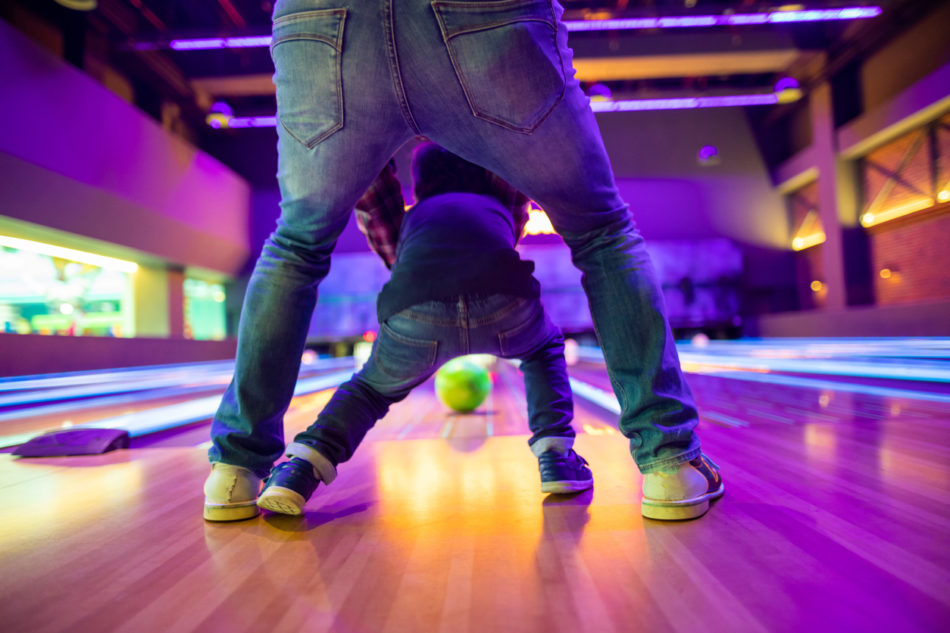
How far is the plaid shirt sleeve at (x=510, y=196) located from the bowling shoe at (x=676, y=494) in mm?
552

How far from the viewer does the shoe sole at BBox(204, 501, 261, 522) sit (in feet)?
3.03

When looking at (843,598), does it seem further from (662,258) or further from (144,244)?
(662,258)

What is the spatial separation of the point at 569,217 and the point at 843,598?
1.89 ft

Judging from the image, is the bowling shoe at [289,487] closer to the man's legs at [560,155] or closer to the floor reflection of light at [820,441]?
the man's legs at [560,155]

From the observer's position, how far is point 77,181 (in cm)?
618

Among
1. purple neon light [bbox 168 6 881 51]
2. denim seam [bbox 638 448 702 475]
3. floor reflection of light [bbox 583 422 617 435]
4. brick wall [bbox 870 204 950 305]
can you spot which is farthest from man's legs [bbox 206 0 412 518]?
brick wall [bbox 870 204 950 305]

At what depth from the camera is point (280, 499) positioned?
0.89 meters

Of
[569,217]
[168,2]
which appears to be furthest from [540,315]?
[168,2]

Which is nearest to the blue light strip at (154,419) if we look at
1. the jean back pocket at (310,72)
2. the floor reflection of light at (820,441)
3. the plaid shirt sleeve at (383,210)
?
the plaid shirt sleeve at (383,210)

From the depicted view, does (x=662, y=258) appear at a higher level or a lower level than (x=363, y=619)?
higher

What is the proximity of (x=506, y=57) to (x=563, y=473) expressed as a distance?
694 mm

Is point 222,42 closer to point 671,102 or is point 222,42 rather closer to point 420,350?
point 671,102

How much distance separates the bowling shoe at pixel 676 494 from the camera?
83cm

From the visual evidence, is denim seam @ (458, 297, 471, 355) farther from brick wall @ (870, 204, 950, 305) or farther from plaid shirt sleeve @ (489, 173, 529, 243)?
brick wall @ (870, 204, 950, 305)
